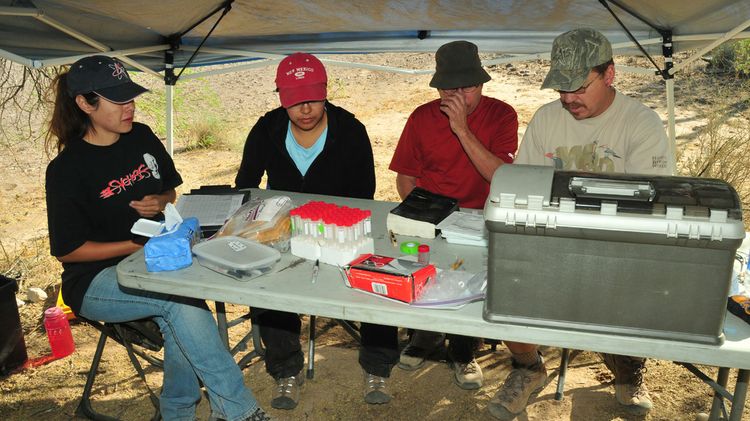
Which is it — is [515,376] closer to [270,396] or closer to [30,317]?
[270,396]

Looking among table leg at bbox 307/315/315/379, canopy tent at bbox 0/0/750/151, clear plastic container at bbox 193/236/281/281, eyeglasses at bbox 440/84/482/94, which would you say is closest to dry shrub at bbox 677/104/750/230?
canopy tent at bbox 0/0/750/151

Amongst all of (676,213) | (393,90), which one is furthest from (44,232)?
(393,90)

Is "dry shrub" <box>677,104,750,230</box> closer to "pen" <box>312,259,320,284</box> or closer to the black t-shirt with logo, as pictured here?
"pen" <box>312,259,320,284</box>

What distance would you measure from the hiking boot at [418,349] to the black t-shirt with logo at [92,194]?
1454mm

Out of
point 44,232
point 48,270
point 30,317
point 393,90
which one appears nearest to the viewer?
point 30,317

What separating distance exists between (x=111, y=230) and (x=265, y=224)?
0.85m

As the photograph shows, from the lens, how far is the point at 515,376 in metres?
3.09

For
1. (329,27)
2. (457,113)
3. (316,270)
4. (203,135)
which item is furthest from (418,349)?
(203,135)

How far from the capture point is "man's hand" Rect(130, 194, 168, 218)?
2.79 metres

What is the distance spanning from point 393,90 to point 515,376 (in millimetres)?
8370

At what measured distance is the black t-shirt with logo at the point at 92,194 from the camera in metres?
2.59

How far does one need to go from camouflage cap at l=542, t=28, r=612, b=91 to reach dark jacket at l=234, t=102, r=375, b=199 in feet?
3.40

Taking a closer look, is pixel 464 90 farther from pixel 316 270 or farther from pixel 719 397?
pixel 719 397

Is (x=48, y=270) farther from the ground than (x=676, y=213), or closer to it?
closer to it
